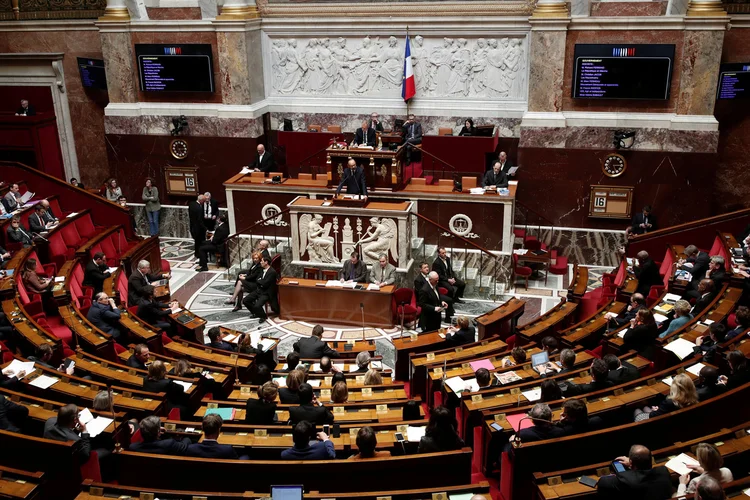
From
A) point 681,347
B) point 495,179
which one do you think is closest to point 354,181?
point 495,179

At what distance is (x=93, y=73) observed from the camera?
16.9 meters

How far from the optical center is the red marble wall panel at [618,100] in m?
13.6

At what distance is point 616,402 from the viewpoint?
A: 6.87 m

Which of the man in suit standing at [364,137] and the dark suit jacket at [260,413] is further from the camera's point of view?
the man in suit standing at [364,137]

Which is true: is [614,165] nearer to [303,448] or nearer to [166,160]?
[166,160]

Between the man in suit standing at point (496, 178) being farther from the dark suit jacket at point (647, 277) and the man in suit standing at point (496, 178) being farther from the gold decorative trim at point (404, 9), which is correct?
the gold decorative trim at point (404, 9)

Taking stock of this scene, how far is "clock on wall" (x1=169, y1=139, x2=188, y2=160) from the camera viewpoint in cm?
1659

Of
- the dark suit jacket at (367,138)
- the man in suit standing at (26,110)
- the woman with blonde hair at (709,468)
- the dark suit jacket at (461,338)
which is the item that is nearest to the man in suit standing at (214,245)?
the dark suit jacket at (367,138)

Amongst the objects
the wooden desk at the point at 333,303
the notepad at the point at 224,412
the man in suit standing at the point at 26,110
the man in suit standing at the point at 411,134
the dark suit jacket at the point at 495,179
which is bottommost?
the wooden desk at the point at 333,303

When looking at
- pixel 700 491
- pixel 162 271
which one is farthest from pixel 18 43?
pixel 700 491

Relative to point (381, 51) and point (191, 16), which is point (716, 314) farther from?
point (191, 16)

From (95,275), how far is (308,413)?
630 cm

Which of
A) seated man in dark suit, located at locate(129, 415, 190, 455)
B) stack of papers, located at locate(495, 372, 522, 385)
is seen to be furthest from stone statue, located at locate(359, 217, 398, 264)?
seated man in dark suit, located at locate(129, 415, 190, 455)

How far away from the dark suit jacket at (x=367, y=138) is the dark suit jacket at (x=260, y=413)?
26.9 feet
